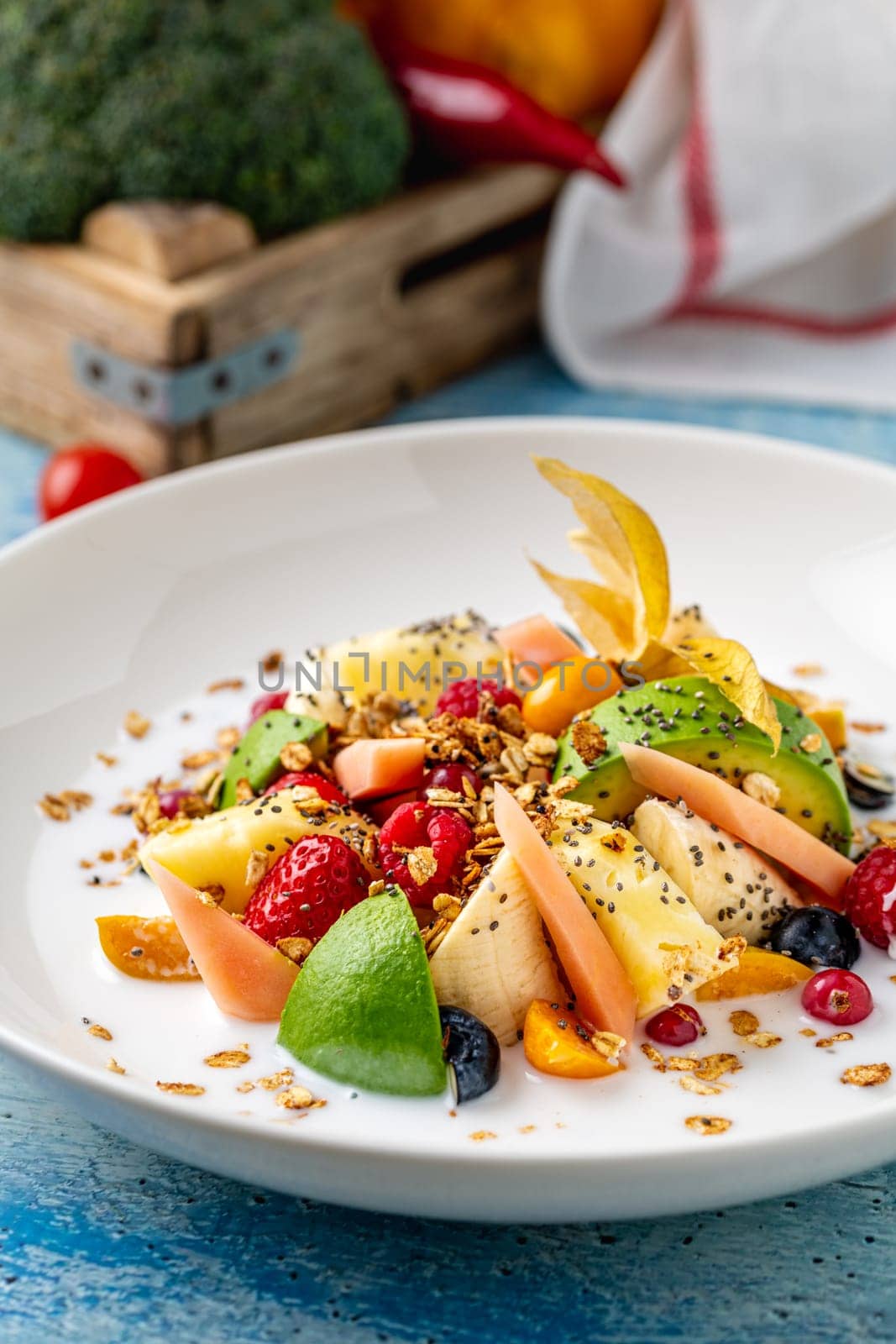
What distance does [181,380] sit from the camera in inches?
112

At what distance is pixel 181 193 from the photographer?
10.0 feet

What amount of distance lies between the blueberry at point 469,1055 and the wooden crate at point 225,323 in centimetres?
167

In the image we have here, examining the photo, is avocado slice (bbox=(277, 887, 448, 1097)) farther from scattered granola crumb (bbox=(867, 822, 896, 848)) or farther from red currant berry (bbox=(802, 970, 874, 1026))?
scattered granola crumb (bbox=(867, 822, 896, 848))

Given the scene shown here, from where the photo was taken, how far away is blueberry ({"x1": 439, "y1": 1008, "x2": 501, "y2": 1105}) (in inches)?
60.0

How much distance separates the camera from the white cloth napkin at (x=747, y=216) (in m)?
3.46

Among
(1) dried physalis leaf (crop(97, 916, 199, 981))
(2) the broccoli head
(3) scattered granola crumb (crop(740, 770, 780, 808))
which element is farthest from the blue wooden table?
(2) the broccoli head

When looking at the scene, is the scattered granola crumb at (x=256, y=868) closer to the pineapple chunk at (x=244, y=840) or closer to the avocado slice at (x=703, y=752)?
the pineapple chunk at (x=244, y=840)

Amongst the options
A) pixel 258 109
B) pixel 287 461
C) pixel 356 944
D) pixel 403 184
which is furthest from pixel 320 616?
pixel 403 184

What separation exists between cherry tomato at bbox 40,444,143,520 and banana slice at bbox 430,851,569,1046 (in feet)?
4.84

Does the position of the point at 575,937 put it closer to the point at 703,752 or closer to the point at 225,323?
the point at 703,752

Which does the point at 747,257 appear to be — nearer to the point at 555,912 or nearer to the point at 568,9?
the point at 568,9

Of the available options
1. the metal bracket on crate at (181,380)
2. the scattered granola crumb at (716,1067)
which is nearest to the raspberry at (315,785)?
the scattered granola crumb at (716,1067)

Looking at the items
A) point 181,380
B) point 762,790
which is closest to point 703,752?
point 762,790

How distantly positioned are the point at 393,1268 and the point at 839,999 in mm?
574
